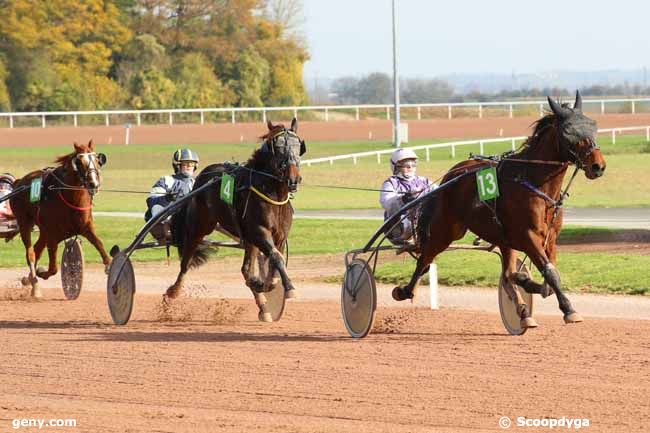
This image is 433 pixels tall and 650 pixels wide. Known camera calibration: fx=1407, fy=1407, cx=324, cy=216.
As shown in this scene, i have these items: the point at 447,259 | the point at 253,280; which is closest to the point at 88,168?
the point at 253,280

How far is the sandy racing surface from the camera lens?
7543 millimetres

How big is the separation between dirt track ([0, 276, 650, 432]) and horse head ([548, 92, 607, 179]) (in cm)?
128

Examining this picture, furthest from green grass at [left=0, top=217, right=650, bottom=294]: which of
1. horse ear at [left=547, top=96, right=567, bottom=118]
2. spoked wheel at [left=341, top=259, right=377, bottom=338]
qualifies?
horse ear at [left=547, top=96, right=567, bottom=118]

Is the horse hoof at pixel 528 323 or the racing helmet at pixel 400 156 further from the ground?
the racing helmet at pixel 400 156

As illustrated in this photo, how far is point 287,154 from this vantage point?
36.6 feet

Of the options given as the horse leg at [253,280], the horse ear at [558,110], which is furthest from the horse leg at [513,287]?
the horse leg at [253,280]

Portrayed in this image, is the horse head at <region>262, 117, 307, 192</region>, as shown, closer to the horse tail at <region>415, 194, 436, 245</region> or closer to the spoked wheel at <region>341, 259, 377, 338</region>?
the spoked wheel at <region>341, 259, 377, 338</region>

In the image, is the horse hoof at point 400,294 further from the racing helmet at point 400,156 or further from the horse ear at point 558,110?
the horse ear at point 558,110

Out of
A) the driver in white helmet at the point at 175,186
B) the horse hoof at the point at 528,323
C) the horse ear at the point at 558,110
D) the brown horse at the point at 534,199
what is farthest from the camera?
the driver in white helmet at the point at 175,186

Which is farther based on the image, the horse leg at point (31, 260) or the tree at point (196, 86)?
the tree at point (196, 86)

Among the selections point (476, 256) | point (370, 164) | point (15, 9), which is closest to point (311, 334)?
point (476, 256)

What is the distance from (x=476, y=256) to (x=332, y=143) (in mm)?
27190

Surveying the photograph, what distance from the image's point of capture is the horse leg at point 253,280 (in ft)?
37.9

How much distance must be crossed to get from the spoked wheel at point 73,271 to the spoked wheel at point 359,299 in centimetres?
443
